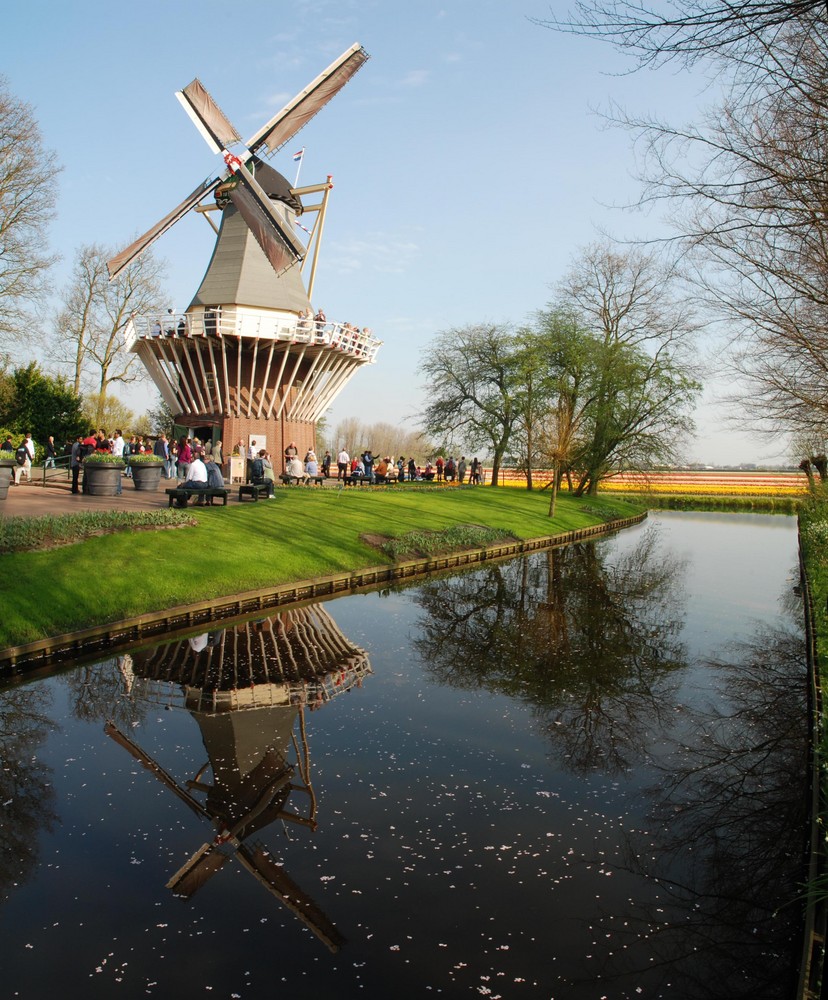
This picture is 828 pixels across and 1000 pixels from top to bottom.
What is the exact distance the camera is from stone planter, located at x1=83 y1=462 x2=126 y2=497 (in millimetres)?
19266

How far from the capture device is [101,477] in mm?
19359

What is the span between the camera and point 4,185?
85.5ft

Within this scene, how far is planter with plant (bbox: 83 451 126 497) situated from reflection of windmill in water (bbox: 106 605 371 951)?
28.6 ft

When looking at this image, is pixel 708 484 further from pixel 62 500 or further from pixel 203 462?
pixel 62 500

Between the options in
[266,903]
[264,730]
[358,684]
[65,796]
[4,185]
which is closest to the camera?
[266,903]

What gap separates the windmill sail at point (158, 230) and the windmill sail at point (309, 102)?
2.68m

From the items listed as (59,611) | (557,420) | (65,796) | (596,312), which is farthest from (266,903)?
(596,312)

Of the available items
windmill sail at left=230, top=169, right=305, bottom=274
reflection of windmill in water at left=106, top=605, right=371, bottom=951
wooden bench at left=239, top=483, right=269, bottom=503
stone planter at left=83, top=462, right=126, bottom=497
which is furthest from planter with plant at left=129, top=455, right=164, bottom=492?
reflection of windmill in water at left=106, top=605, right=371, bottom=951

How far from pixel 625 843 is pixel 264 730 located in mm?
3520

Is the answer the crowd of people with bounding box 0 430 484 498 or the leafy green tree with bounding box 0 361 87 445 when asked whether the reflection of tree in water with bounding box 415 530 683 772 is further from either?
the leafy green tree with bounding box 0 361 87 445

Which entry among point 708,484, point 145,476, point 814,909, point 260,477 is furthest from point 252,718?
point 708,484

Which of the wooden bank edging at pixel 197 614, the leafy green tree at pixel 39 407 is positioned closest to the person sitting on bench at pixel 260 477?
the wooden bank edging at pixel 197 614

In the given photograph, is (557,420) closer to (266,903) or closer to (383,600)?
(383,600)

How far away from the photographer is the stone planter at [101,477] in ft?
63.2
